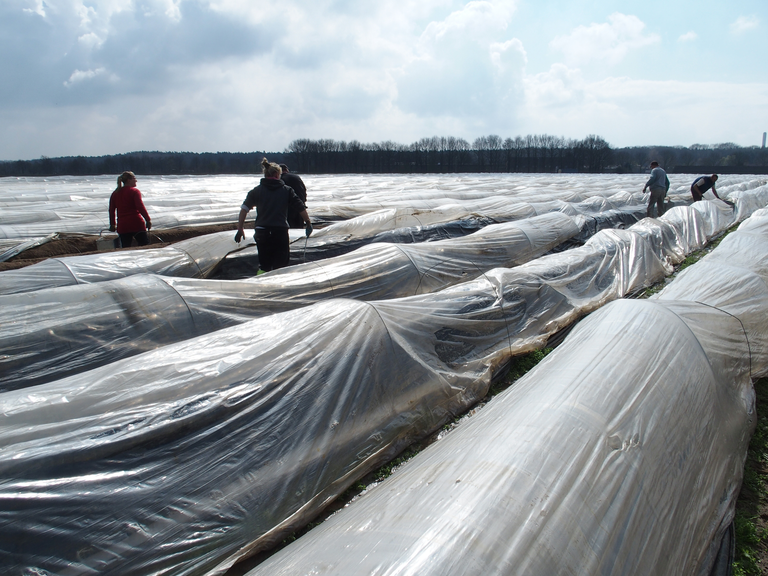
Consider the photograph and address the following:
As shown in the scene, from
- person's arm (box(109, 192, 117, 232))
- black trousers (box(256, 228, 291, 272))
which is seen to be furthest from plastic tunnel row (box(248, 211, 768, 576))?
person's arm (box(109, 192, 117, 232))

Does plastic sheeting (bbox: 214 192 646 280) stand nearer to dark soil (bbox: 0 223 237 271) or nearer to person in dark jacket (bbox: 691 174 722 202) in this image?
dark soil (bbox: 0 223 237 271)

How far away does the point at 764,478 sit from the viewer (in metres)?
2.62

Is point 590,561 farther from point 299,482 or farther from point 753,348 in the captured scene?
point 753,348

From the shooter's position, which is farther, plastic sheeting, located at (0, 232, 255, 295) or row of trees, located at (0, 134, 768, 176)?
row of trees, located at (0, 134, 768, 176)

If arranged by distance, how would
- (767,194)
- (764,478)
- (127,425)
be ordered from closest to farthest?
(127,425)
(764,478)
(767,194)

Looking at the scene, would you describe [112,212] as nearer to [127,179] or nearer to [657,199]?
[127,179]

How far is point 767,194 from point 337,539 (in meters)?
22.4

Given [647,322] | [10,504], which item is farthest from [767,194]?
[10,504]

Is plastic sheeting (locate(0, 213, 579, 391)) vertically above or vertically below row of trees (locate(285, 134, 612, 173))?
below

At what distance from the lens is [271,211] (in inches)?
195

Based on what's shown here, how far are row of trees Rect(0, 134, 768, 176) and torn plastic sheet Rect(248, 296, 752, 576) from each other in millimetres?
55523

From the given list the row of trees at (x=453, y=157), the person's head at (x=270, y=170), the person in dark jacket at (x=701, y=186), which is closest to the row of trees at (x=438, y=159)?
the row of trees at (x=453, y=157)

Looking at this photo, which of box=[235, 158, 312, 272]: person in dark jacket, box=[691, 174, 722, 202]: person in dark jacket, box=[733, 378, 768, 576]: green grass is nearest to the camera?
box=[733, 378, 768, 576]: green grass

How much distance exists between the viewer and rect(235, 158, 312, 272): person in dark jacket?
4941 mm
